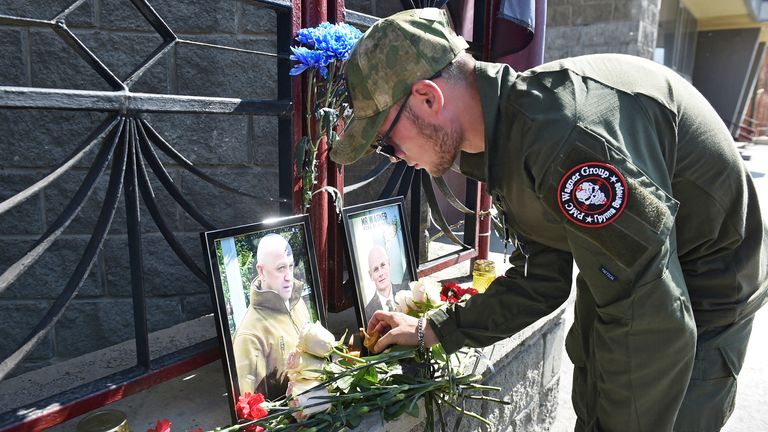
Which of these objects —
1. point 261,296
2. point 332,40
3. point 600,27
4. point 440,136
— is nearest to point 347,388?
point 261,296

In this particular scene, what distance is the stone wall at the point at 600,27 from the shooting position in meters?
5.80

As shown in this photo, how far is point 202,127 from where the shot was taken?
2.59 meters

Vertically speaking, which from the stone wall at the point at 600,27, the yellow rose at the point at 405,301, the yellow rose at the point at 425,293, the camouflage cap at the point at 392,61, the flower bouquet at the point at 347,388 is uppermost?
the stone wall at the point at 600,27

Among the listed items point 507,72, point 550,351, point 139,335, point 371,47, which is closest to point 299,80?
point 371,47

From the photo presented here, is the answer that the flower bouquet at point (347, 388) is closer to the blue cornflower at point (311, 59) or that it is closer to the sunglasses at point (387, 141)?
the sunglasses at point (387, 141)

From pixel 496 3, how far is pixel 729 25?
16.0 meters

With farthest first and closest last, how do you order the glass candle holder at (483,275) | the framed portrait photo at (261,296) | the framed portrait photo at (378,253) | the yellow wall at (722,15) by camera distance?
the yellow wall at (722,15) < the glass candle holder at (483,275) < the framed portrait photo at (378,253) < the framed portrait photo at (261,296)

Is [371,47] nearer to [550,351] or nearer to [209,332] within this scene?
[209,332]

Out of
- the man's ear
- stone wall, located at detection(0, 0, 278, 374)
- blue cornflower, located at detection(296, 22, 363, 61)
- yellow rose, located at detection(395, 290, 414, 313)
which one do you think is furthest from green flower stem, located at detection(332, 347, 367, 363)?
stone wall, located at detection(0, 0, 278, 374)

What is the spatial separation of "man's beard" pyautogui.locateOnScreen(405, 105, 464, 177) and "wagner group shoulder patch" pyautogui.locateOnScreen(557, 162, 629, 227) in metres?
0.30

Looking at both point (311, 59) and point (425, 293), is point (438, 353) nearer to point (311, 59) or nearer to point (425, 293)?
point (425, 293)

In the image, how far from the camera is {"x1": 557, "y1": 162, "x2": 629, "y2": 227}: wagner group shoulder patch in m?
1.07

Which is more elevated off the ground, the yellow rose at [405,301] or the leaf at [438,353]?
the yellow rose at [405,301]

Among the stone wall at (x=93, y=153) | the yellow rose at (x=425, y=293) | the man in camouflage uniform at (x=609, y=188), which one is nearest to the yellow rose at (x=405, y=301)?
the yellow rose at (x=425, y=293)
